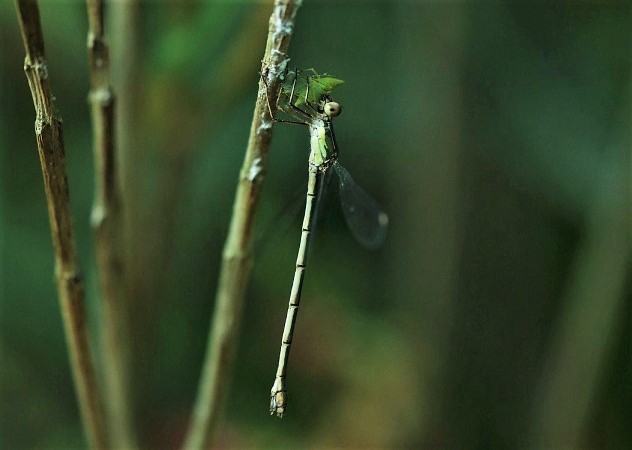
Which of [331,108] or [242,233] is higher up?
[331,108]

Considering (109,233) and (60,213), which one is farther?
(109,233)

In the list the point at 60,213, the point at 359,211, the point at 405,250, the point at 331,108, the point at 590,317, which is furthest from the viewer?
the point at 405,250

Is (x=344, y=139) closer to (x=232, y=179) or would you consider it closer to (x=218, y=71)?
(x=232, y=179)

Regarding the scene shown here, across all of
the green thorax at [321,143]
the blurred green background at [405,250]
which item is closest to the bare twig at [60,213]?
the green thorax at [321,143]

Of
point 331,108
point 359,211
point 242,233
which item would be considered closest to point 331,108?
point 331,108

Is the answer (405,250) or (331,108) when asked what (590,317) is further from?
(331,108)

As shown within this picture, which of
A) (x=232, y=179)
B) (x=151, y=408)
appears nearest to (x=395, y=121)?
(x=232, y=179)
